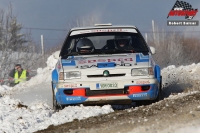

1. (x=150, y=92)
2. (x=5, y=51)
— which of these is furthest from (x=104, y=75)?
(x=5, y=51)

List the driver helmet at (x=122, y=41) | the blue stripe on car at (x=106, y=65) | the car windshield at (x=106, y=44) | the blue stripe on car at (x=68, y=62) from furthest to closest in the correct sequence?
the driver helmet at (x=122, y=41), the car windshield at (x=106, y=44), the blue stripe on car at (x=68, y=62), the blue stripe on car at (x=106, y=65)

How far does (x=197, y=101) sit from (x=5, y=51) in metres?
28.2

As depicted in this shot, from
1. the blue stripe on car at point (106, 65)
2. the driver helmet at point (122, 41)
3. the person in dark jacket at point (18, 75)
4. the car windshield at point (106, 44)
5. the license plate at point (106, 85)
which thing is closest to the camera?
the license plate at point (106, 85)

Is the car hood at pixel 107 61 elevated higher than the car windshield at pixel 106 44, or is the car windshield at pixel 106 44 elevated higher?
the car windshield at pixel 106 44

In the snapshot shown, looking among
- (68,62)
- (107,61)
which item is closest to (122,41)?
(107,61)

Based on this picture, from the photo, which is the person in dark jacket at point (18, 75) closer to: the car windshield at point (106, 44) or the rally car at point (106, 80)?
the car windshield at point (106, 44)

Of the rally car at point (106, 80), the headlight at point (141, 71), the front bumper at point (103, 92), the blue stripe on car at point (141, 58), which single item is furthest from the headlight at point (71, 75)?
the blue stripe on car at point (141, 58)

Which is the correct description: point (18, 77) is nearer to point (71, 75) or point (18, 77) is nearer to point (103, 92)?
point (71, 75)

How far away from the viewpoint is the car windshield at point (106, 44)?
444 inches

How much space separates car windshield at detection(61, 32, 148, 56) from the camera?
1127 cm

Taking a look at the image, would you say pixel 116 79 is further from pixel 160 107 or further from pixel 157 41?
pixel 157 41

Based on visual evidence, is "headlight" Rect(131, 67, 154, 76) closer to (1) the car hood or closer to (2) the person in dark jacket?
(1) the car hood

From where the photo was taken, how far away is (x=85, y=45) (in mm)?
11469

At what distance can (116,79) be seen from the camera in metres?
10.0
